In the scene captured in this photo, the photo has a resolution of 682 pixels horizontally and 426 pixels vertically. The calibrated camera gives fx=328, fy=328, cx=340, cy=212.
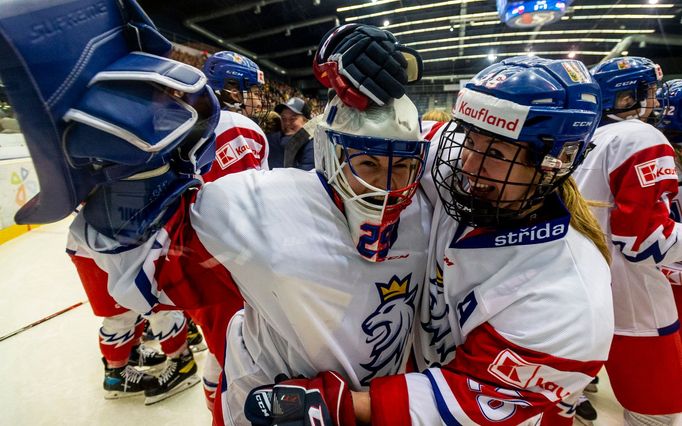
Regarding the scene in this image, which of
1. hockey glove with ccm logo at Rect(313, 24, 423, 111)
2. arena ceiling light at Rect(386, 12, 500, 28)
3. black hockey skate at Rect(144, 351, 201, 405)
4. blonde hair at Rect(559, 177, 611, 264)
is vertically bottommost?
black hockey skate at Rect(144, 351, 201, 405)

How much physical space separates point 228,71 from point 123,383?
2012 millimetres

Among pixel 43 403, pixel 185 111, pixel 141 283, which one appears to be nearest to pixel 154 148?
pixel 185 111

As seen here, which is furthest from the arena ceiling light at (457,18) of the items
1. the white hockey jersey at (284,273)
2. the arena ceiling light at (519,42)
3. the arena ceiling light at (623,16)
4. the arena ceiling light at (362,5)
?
the white hockey jersey at (284,273)

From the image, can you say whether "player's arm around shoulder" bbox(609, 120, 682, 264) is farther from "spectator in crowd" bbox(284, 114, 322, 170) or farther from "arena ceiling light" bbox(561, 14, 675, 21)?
"arena ceiling light" bbox(561, 14, 675, 21)

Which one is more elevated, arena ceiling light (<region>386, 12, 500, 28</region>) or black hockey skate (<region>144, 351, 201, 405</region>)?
arena ceiling light (<region>386, 12, 500, 28</region>)

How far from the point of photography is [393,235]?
817mm

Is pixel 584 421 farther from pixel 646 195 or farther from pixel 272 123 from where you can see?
pixel 272 123

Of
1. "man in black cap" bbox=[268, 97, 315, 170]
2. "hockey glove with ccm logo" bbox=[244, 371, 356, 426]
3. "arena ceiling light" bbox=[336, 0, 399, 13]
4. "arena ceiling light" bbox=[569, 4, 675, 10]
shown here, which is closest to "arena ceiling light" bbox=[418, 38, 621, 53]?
"arena ceiling light" bbox=[569, 4, 675, 10]

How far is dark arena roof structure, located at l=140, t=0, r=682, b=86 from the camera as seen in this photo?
888 centimetres

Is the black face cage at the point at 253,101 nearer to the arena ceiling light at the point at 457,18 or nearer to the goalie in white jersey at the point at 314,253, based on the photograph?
the goalie in white jersey at the point at 314,253

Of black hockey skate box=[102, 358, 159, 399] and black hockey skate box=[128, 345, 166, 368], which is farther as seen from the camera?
black hockey skate box=[128, 345, 166, 368]

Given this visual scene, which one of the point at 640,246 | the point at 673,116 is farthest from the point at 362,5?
the point at 640,246

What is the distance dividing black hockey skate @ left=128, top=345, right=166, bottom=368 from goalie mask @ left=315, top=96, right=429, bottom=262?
194cm

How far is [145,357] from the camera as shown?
6.72ft
